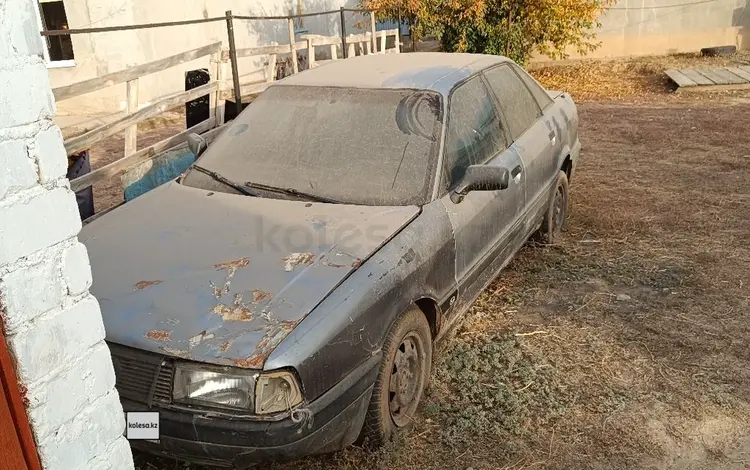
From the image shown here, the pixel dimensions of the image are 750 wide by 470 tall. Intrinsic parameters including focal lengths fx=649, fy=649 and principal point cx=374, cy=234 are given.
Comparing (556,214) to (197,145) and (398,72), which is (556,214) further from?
(197,145)

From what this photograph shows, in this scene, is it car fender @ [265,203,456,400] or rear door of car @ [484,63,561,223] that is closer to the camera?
car fender @ [265,203,456,400]

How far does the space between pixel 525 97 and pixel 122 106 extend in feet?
31.5

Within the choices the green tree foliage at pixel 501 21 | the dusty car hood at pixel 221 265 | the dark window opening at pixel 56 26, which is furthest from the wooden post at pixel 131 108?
the green tree foliage at pixel 501 21

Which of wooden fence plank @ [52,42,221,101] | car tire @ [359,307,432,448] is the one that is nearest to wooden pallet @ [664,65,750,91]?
wooden fence plank @ [52,42,221,101]

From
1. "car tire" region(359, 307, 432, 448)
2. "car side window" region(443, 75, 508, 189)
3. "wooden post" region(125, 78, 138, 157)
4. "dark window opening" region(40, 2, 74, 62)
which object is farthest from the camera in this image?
"dark window opening" region(40, 2, 74, 62)

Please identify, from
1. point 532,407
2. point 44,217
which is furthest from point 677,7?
point 44,217

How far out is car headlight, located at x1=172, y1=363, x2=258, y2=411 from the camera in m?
2.39

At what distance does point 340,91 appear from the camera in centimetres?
387

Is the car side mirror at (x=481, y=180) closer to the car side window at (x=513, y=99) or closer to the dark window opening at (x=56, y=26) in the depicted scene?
the car side window at (x=513, y=99)

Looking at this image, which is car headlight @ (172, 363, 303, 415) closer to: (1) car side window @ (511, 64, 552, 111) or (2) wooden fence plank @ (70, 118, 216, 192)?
(2) wooden fence plank @ (70, 118, 216, 192)

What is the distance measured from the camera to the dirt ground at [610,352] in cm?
300

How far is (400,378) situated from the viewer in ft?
9.98

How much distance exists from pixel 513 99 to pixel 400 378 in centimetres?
241

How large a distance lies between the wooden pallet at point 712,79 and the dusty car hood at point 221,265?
31.8 ft
